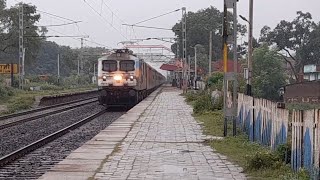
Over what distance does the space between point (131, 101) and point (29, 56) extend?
44.0 meters

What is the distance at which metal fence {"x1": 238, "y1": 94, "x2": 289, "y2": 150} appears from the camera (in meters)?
9.89

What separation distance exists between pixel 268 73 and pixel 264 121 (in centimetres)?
3083

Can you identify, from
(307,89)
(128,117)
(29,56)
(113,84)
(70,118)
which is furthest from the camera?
(29,56)

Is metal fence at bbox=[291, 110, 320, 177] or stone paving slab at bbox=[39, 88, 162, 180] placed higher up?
metal fence at bbox=[291, 110, 320, 177]

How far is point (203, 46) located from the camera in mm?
90188

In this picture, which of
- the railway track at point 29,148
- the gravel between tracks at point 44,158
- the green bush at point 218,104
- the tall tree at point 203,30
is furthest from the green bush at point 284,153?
the tall tree at point 203,30

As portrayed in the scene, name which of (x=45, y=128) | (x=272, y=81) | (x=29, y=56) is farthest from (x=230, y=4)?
(x=29, y=56)

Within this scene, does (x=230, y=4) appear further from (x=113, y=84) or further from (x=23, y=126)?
(x=113, y=84)

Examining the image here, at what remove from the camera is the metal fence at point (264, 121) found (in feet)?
32.4

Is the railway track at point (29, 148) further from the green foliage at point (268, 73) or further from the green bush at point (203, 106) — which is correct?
the green foliage at point (268, 73)

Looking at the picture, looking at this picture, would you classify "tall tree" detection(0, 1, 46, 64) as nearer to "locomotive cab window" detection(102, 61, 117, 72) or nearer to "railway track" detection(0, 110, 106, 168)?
"locomotive cab window" detection(102, 61, 117, 72)

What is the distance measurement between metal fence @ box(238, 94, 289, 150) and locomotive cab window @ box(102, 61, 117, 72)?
15052 mm

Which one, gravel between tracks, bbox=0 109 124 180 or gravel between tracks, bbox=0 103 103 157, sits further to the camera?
gravel between tracks, bbox=0 103 103 157

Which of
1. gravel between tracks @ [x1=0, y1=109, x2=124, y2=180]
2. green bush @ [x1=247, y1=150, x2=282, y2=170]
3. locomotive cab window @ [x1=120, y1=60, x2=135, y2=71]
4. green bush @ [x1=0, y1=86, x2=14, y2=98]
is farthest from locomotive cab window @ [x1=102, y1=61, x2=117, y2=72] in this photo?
green bush @ [x1=247, y1=150, x2=282, y2=170]
